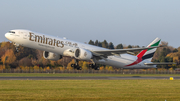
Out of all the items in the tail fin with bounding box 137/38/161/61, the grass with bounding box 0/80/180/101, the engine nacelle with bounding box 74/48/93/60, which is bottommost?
the grass with bounding box 0/80/180/101

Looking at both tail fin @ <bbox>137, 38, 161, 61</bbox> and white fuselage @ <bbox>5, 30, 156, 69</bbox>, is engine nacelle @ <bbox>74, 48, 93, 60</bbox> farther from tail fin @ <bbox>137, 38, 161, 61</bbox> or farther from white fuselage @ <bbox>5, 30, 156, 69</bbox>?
tail fin @ <bbox>137, 38, 161, 61</bbox>

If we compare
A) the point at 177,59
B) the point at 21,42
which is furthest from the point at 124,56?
the point at 177,59

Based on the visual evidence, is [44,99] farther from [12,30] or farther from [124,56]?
[124,56]

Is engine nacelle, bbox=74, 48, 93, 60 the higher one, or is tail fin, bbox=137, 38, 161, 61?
tail fin, bbox=137, 38, 161, 61

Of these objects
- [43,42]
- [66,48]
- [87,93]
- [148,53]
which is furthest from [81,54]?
[148,53]

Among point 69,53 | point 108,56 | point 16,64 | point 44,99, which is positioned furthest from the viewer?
point 16,64

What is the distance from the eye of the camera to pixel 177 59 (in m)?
81.9

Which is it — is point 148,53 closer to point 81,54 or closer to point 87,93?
point 81,54

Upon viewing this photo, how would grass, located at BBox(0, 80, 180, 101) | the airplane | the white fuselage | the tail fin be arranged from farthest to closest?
the tail fin
the airplane
the white fuselage
grass, located at BBox(0, 80, 180, 101)

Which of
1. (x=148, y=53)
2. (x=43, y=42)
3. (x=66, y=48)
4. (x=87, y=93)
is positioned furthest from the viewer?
(x=148, y=53)

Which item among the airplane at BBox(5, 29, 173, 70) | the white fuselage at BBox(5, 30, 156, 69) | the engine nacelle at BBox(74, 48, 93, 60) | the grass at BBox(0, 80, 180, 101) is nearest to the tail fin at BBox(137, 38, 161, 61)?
the airplane at BBox(5, 29, 173, 70)

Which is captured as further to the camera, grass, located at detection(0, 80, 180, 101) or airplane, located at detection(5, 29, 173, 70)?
airplane, located at detection(5, 29, 173, 70)

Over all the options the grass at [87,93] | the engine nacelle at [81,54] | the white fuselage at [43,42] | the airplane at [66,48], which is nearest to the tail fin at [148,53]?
the airplane at [66,48]

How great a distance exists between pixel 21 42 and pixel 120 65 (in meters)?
20.3
